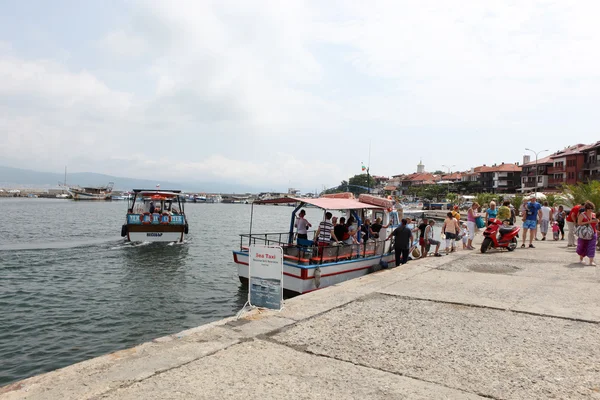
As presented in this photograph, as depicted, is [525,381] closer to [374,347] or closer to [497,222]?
[374,347]

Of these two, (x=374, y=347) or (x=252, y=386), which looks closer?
(x=252, y=386)

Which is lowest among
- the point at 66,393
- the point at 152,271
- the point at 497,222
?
the point at 152,271

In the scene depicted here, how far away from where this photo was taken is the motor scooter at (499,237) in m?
16.2

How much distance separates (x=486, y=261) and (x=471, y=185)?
107598 millimetres

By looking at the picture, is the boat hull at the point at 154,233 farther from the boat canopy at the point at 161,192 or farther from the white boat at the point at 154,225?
the boat canopy at the point at 161,192

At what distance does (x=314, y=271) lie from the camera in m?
12.9

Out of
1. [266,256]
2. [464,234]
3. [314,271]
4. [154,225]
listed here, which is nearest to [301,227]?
[314,271]

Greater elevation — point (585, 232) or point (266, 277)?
point (585, 232)

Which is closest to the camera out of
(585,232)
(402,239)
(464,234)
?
(585,232)

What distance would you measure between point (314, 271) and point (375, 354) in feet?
23.1

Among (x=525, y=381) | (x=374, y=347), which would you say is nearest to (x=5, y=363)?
(x=374, y=347)

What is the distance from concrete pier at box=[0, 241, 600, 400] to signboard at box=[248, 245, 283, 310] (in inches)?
17.6

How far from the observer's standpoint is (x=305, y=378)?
16.6ft

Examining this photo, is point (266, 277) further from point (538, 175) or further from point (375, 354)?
point (538, 175)
